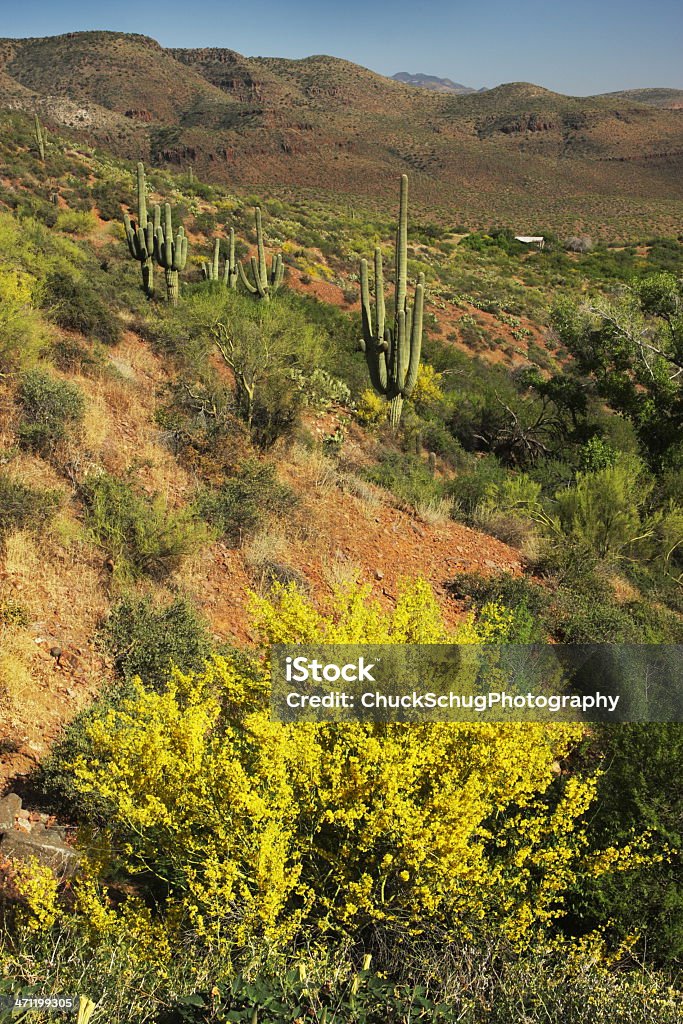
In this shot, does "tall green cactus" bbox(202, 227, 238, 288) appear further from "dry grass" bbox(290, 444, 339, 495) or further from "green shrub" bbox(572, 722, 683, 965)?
"green shrub" bbox(572, 722, 683, 965)

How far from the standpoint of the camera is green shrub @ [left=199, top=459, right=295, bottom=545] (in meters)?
7.61

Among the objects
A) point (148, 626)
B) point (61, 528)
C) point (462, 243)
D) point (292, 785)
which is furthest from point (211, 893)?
point (462, 243)

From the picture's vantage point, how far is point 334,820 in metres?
3.30

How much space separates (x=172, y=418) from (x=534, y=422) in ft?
27.1

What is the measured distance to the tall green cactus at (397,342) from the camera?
11609 millimetres

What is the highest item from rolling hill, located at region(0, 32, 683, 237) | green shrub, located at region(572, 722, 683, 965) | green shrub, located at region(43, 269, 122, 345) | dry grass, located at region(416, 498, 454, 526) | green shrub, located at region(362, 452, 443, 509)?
rolling hill, located at region(0, 32, 683, 237)

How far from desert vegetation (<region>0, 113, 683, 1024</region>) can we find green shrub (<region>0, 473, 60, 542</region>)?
4cm

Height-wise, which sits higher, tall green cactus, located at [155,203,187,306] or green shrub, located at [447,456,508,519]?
tall green cactus, located at [155,203,187,306]

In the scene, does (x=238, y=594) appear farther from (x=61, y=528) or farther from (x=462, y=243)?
(x=462, y=243)

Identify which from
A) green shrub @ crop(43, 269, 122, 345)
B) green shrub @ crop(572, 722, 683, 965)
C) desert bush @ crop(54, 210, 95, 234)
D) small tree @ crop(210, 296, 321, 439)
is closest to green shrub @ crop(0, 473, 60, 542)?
small tree @ crop(210, 296, 321, 439)

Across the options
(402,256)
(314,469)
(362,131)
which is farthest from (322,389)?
(362,131)

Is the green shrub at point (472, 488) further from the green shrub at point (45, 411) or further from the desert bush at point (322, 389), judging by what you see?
the green shrub at point (45, 411)

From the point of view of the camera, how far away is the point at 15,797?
4.20 metres

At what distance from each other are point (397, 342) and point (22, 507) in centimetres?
716
